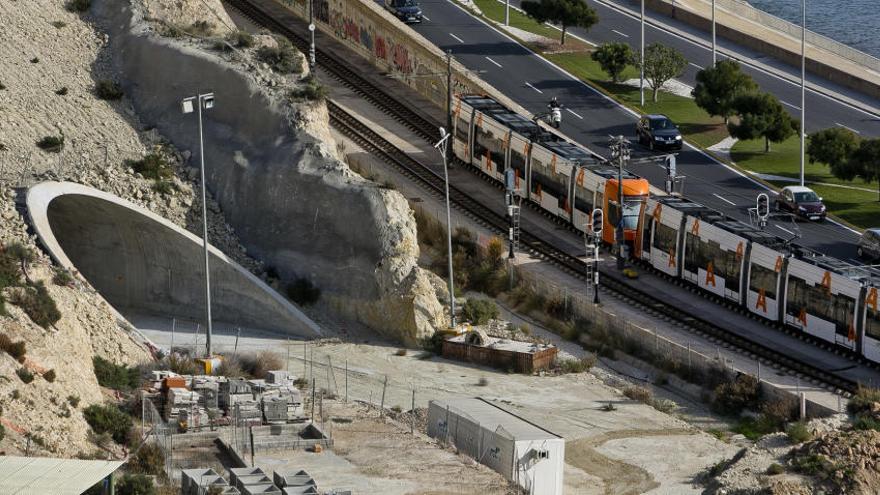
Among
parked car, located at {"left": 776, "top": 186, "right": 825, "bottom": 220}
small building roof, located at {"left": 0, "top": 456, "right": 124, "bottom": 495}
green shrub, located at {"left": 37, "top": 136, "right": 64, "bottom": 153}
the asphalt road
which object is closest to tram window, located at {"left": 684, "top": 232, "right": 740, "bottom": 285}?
the asphalt road

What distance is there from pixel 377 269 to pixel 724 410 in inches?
562

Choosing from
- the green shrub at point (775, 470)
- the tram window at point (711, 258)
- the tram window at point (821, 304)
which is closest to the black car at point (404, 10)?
the tram window at point (711, 258)

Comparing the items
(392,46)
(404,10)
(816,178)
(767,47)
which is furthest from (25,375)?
(767,47)

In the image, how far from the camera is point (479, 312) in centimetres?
6888

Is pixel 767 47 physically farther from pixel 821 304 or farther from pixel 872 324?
pixel 872 324

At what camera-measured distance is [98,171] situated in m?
69.2

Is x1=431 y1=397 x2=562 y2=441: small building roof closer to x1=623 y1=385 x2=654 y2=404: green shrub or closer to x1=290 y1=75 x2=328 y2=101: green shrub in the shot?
x1=623 y1=385 x2=654 y2=404: green shrub

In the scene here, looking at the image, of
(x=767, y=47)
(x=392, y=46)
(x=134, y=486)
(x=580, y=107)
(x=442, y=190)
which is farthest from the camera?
(x=767, y=47)

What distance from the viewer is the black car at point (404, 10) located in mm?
102062

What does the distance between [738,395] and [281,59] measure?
25.4 meters

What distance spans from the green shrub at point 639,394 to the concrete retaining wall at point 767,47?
4119 centimetres

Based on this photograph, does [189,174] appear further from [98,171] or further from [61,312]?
[61,312]

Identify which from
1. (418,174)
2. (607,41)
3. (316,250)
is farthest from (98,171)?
(607,41)

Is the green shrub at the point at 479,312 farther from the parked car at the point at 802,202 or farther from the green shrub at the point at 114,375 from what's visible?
the parked car at the point at 802,202
